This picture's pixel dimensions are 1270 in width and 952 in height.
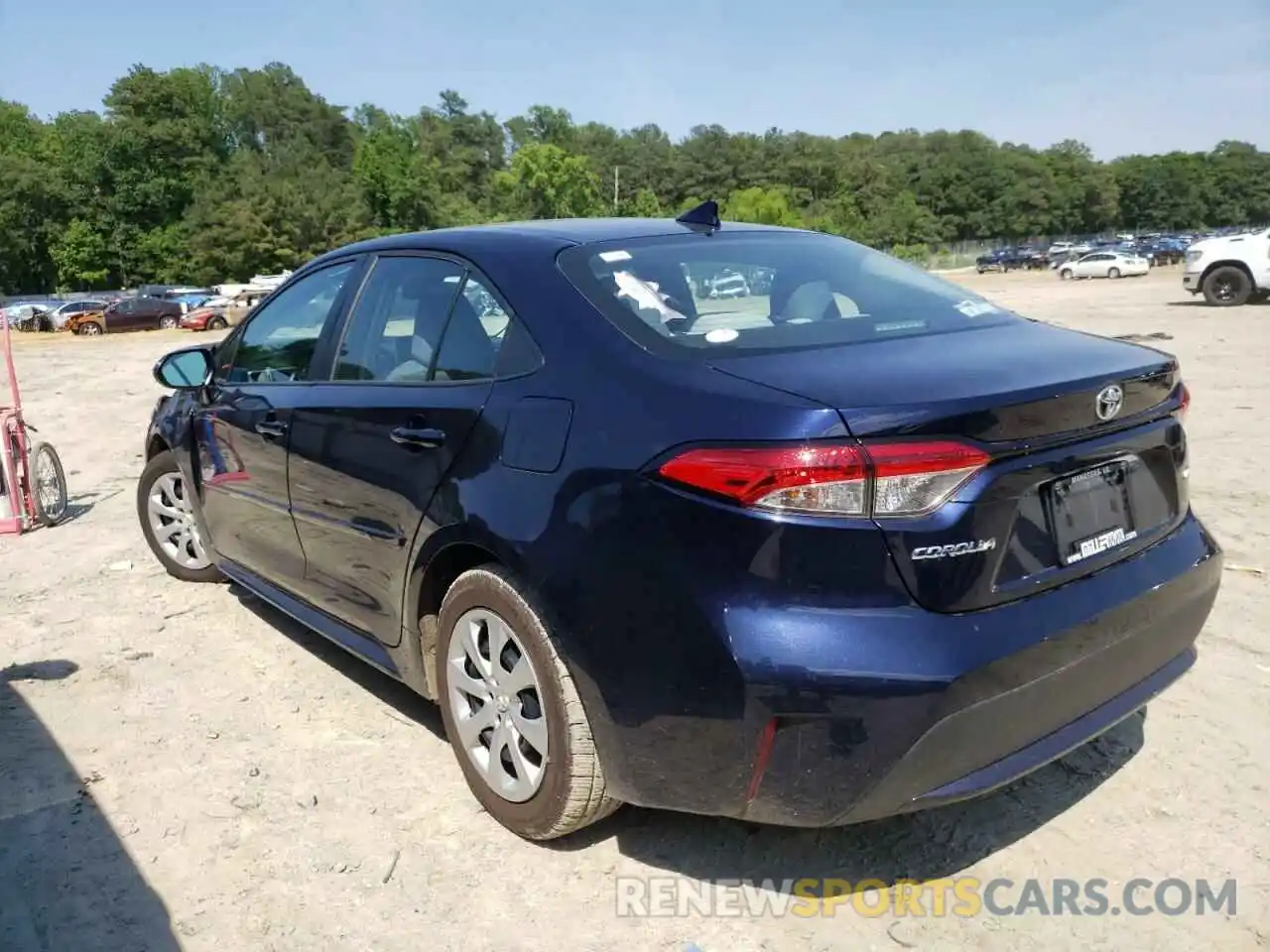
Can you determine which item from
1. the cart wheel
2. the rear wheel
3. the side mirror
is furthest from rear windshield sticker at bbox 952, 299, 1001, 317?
the rear wheel

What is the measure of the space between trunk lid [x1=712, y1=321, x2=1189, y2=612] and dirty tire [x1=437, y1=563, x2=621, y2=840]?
2.64 feet

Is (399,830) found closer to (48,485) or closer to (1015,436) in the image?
(1015,436)

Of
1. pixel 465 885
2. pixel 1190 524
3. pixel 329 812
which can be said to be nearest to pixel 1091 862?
pixel 1190 524

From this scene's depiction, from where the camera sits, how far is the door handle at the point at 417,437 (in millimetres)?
2883

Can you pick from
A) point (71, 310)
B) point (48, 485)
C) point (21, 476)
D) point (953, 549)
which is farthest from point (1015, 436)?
point (71, 310)

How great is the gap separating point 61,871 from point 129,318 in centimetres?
4401

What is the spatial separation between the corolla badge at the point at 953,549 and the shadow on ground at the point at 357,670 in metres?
2.02

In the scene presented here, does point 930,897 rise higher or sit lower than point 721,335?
lower

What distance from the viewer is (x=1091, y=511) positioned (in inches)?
95.0

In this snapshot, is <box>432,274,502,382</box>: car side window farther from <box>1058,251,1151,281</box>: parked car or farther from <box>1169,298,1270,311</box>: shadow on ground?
<box>1058,251,1151,281</box>: parked car

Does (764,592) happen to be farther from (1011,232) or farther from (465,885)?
(1011,232)

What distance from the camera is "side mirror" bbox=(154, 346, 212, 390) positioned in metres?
4.54

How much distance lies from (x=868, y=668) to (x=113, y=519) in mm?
6119

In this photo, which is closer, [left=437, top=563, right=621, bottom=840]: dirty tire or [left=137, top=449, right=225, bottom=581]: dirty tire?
[left=437, top=563, right=621, bottom=840]: dirty tire
